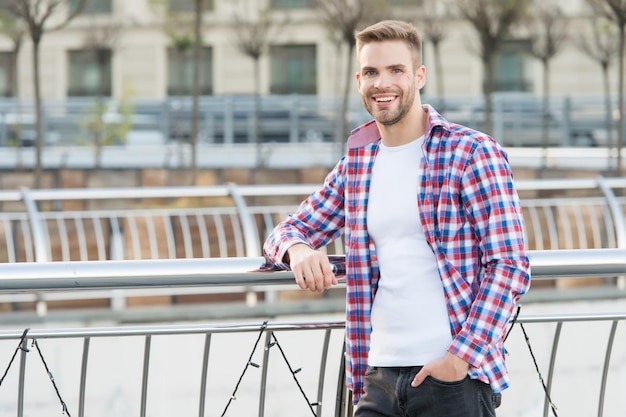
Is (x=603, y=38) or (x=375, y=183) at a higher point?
(x=603, y=38)

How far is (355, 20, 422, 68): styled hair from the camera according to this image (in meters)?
2.85

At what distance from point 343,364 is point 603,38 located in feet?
70.6

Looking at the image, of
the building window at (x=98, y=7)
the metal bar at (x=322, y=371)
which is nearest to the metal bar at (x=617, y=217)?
the metal bar at (x=322, y=371)

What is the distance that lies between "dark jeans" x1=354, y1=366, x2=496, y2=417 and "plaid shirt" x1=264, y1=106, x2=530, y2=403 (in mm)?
44

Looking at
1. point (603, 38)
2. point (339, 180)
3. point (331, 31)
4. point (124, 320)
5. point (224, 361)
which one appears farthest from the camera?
point (603, 38)

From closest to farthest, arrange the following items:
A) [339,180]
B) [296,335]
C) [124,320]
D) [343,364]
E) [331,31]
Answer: [339,180] → [343,364] → [296,335] → [124,320] → [331,31]

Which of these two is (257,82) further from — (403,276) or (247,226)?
(403,276)

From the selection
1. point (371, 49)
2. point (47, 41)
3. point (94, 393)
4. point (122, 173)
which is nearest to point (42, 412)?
point (94, 393)

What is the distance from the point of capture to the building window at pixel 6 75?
104 feet

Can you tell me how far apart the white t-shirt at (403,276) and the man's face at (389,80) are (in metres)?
0.10

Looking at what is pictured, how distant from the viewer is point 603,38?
2394 centimetres

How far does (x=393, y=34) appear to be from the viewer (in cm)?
285

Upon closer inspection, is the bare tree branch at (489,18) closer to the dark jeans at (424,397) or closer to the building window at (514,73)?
the dark jeans at (424,397)

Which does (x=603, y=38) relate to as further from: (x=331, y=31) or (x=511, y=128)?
(x=331, y=31)
